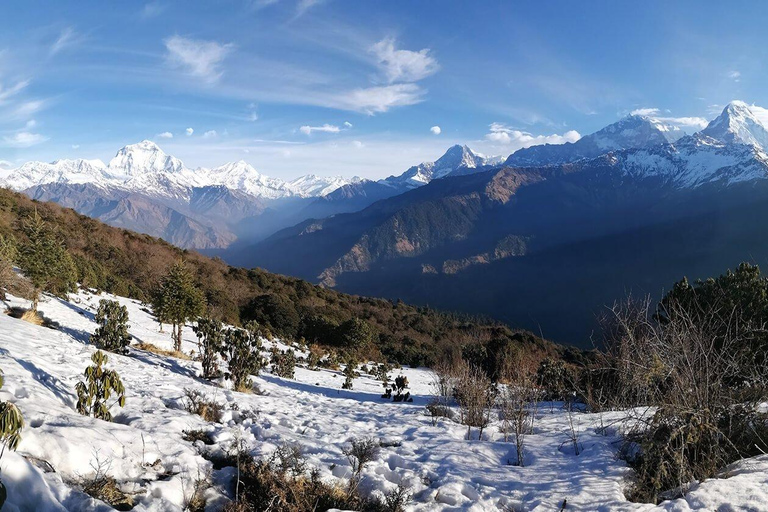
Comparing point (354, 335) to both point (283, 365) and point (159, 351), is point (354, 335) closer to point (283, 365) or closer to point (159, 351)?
point (283, 365)

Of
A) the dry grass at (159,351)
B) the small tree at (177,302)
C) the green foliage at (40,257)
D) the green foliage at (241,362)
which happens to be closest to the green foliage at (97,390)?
the green foliage at (241,362)

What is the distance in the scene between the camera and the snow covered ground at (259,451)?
4527mm

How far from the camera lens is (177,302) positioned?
55.6ft

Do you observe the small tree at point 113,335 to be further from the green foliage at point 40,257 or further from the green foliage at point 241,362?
the green foliage at point 40,257

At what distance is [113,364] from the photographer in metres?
10.6

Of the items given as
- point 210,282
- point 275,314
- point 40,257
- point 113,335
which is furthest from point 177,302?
point 210,282

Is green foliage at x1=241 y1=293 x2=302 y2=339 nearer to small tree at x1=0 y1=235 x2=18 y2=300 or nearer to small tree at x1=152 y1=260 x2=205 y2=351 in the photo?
small tree at x1=152 y1=260 x2=205 y2=351

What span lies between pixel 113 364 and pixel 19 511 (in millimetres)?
8338

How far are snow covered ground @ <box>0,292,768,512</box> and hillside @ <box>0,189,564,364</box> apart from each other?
1803 cm

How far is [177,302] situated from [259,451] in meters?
12.5

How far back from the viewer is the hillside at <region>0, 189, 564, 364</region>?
97.2 feet

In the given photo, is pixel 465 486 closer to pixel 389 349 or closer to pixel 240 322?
pixel 240 322

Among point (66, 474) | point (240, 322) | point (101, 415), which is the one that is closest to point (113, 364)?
point (101, 415)

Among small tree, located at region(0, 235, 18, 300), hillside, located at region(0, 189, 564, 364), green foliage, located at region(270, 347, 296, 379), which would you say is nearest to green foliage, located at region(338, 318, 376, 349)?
hillside, located at region(0, 189, 564, 364)
